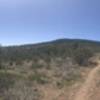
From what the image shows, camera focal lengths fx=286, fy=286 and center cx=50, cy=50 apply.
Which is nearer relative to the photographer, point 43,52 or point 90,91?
point 90,91

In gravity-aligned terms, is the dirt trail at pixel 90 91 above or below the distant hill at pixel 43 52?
below

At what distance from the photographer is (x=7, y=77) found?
17719mm

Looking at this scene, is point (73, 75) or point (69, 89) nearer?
point (69, 89)

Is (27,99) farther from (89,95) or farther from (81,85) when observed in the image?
(81,85)

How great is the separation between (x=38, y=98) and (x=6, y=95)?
164cm

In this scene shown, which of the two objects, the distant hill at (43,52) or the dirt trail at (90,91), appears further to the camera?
the distant hill at (43,52)

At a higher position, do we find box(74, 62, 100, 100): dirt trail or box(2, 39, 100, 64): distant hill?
box(2, 39, 100, 64): distant hill

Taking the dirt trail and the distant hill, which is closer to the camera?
the dirt trail

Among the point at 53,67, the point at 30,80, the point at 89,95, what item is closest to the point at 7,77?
the point at 30,80

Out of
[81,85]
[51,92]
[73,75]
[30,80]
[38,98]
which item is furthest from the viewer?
[73,75]

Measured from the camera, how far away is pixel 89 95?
567 inches

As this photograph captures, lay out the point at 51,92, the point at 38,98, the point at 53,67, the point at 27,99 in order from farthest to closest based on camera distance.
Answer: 1. the point at 53,67
2. the point at 51,92
3. the point at 38,98
4. the point at 27,99

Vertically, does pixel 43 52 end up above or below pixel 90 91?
above

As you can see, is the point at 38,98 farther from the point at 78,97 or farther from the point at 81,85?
the point at 81,85
